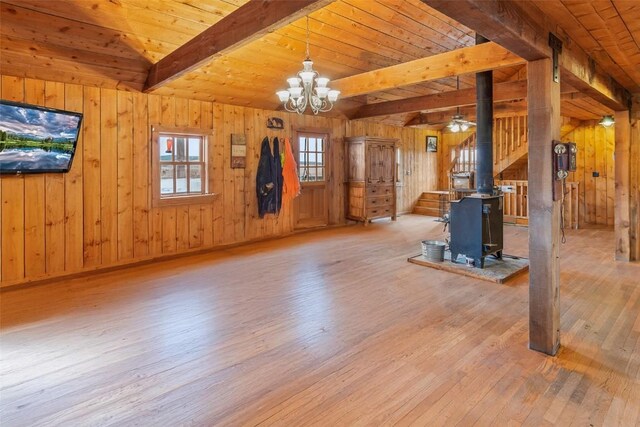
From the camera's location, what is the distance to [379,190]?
8.26 m

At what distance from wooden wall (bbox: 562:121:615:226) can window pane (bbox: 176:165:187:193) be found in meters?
8.00

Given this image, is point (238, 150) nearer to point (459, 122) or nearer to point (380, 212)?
point (380, 212)

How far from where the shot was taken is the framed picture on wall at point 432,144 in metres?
10.8

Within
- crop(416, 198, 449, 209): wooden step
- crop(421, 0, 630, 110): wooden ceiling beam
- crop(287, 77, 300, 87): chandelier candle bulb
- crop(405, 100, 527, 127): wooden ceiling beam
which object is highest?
crop(405, 100, 527, 127): wooden ceiling beam

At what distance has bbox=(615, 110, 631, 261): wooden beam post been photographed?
483 centimetres

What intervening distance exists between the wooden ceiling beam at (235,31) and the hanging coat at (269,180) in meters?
2.23

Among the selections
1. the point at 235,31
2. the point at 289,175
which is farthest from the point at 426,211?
the point at 235,31

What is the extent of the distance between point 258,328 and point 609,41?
11.6 feet

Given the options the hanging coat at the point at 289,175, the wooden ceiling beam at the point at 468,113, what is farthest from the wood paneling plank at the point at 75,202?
the wooden ceiling beam at the point at 468,113

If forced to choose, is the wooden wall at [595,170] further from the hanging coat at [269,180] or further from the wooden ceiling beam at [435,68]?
the hanging coat at [269,180]

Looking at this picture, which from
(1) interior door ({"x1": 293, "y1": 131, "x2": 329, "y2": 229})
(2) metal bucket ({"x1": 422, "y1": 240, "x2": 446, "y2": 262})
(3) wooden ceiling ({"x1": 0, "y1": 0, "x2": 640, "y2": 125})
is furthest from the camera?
(1) interior door ({"x1": 293, "y1": 131, "x2": 329, "y2": 229})

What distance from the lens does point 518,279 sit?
4.22 m

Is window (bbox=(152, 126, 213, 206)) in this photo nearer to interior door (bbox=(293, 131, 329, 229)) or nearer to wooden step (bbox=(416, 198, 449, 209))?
interior door (bbox=(293, 131, 329, 229))

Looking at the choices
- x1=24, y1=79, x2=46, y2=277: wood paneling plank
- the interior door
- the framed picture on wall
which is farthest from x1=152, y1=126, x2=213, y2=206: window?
the framed picture on wall
